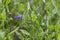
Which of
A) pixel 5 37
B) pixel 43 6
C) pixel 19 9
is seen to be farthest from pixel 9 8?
pixel 5 37

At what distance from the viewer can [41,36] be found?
1.79 m

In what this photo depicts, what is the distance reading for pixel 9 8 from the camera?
2.18 meters

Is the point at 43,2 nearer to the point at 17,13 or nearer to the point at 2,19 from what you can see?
the point at 17,13

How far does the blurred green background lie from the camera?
1.83 metres

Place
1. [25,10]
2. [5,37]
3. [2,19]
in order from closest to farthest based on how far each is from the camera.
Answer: [5,37] < [2,19] < [25,10]

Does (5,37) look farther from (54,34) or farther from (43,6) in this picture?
(43,6)

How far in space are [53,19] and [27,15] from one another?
0.21 metres

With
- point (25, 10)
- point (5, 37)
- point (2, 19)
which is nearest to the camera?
point (5, 37)

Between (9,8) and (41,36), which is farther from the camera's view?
(9,8)

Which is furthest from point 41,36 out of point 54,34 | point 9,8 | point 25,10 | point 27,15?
point 9,8

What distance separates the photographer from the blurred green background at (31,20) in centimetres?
183

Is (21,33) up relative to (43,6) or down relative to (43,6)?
down

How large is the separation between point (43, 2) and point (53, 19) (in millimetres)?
211

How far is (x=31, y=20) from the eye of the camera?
6.28 ft
